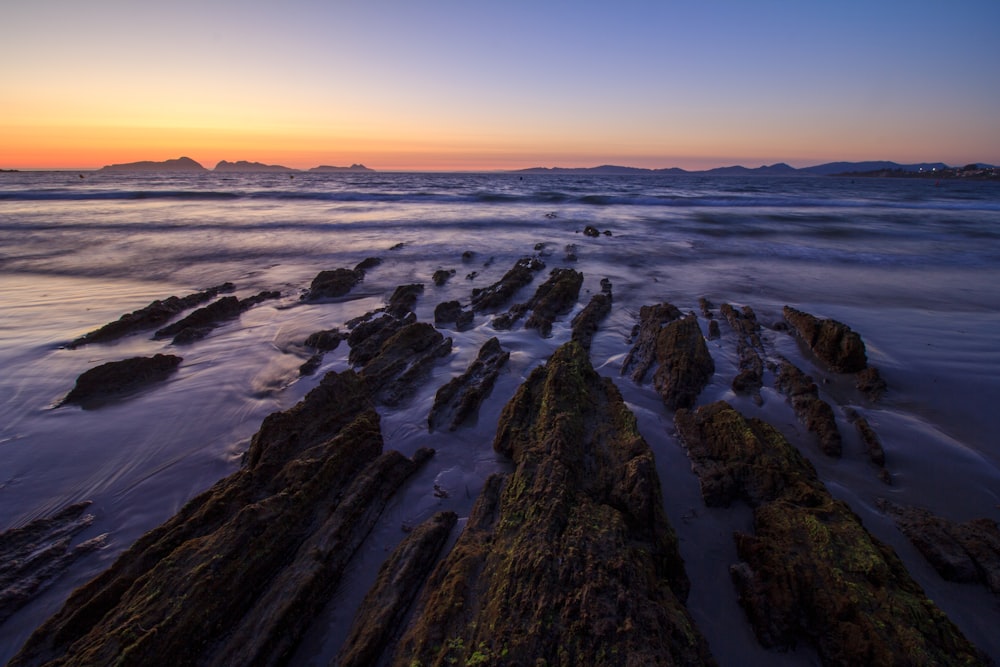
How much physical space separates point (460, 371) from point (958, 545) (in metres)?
5.85

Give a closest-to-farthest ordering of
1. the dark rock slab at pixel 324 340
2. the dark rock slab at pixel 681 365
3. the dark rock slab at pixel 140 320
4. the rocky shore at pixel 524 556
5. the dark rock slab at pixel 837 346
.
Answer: the rocky shore at pixel 524 556
the dark rock slab at pixel 681 365
the dark rock slab at pixel 837 346
the dark rock slab at pixel 324 340
the dark rock slab at pixel 140 320

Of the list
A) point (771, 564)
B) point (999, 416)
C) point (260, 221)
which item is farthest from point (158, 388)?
point (260, 221)

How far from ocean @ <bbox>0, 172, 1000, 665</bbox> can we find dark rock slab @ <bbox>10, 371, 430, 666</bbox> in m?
0.30

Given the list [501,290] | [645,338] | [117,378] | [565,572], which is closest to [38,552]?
[117,378]

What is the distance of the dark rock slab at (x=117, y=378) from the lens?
6.31 m

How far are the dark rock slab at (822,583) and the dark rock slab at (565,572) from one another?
2.06 feet

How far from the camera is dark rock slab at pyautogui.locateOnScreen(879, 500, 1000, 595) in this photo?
3467 millimetres

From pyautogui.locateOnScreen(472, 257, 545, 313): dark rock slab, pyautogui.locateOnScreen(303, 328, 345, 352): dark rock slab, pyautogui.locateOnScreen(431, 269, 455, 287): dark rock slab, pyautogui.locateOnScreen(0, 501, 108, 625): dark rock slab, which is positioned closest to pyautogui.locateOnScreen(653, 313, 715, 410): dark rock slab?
pyautogui.locateOnScreen(472, 257, 545, 313): dark rock slab

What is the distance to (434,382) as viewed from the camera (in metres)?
6.80

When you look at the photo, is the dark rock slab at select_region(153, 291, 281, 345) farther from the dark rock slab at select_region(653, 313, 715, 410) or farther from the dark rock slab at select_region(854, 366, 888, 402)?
the dark rock slab at select_region(854, 366, 888, 402)

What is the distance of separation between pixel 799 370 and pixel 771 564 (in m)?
4.66

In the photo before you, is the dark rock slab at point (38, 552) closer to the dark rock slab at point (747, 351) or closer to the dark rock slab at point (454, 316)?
the dark rock slab at point (454, 316)

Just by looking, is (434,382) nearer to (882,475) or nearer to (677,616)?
(677,616)

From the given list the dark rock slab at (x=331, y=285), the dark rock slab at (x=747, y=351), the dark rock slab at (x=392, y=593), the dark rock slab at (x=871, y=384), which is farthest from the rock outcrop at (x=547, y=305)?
the dark rock slab at (x=392, y=593)
